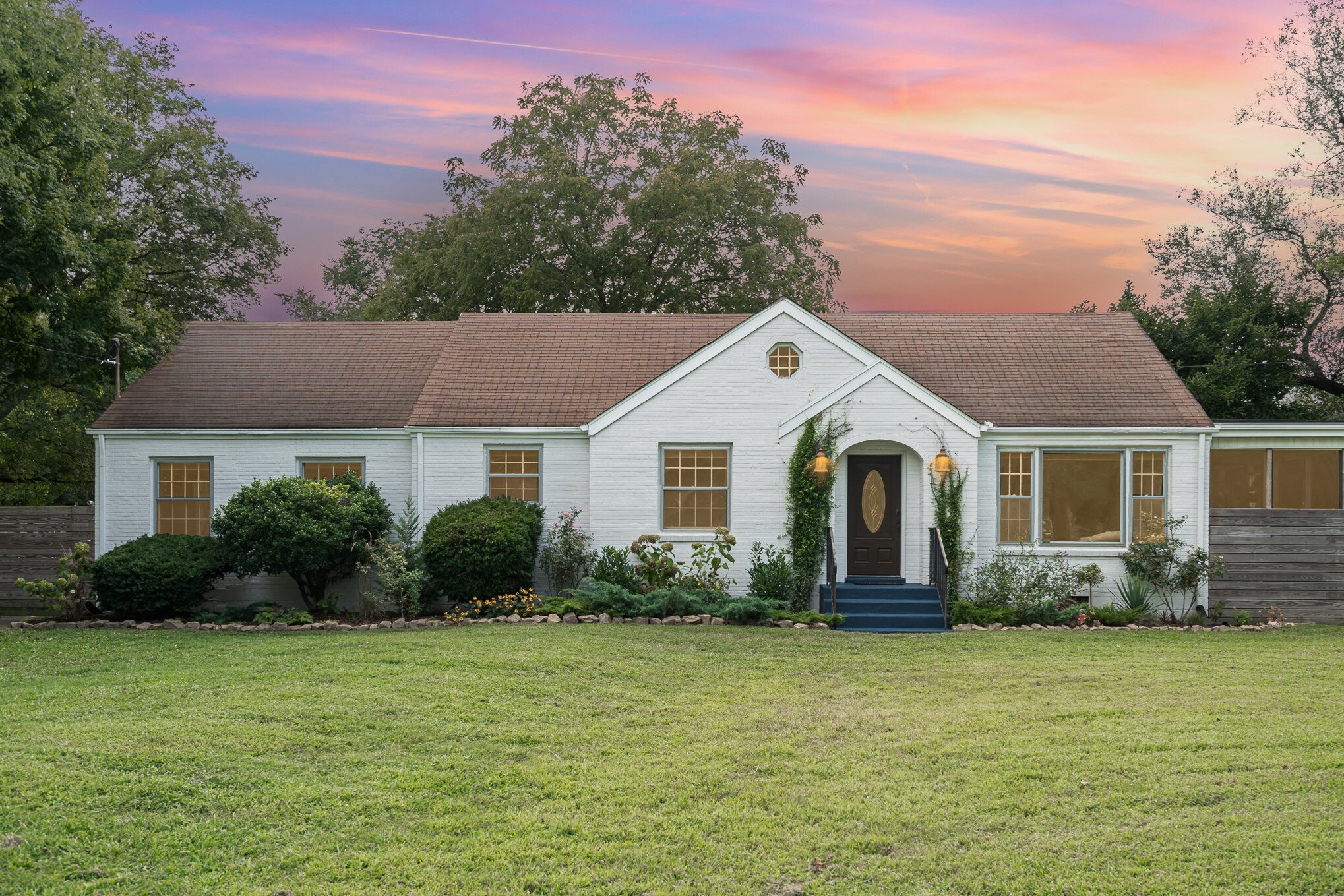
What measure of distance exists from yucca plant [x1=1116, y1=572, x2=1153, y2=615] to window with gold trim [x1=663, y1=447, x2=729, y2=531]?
6.79m

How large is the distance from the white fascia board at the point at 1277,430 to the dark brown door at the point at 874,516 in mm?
5553

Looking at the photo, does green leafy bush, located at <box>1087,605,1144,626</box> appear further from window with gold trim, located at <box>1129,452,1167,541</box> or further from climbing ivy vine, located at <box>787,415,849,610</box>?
climbing ivy vine, located at <box>787,415,849,610</box>

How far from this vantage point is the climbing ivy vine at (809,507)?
15.4 meters

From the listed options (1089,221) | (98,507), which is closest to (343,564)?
(98,507)

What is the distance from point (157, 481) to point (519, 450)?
22.3 ft

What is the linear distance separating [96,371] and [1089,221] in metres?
21.6

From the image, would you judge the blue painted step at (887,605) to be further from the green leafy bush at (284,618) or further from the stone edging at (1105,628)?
the green leafy bush at (284,618)

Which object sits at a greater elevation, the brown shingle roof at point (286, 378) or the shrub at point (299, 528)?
the brown shingle roof at point (286, 378)

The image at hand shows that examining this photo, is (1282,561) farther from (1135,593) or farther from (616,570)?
(616,570)

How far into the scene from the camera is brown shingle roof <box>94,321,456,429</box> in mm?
17156

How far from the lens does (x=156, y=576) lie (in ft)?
48.6

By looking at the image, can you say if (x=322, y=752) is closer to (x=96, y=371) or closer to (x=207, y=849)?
(x=207, y=849)

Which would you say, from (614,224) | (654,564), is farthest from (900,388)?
(614,224)

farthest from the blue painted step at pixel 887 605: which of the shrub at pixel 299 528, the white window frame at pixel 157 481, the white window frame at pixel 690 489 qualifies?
the white window frame at pixel 157 481
